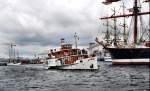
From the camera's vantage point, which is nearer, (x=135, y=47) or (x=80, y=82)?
(x=80, y=82)

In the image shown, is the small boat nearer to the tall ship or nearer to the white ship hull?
the white ship hull

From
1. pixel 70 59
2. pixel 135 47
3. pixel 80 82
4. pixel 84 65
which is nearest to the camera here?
pixel 80 82

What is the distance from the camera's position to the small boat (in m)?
93.2

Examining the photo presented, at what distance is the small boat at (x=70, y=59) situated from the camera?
306 ft

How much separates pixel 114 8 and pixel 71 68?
211 ft

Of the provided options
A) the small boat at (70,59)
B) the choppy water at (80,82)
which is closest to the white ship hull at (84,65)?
the small boat at (70,59)

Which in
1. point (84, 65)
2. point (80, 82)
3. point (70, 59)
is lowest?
point (80, 82)


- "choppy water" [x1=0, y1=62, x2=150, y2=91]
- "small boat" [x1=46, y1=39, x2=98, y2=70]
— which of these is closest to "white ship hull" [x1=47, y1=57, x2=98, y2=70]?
"small boat" [x1=46, y1=39, x2=98, y2=70]

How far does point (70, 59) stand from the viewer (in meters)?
97.2

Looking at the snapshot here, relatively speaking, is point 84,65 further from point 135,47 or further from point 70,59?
point 135,47

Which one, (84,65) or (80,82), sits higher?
(84,65)

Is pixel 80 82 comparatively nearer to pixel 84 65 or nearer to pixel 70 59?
pixel 84 65

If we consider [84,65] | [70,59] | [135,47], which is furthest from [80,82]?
[135,47]

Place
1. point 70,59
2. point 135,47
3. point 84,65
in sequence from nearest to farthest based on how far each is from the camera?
1. point 84,65
2. point 70,59
3. point 135,47
